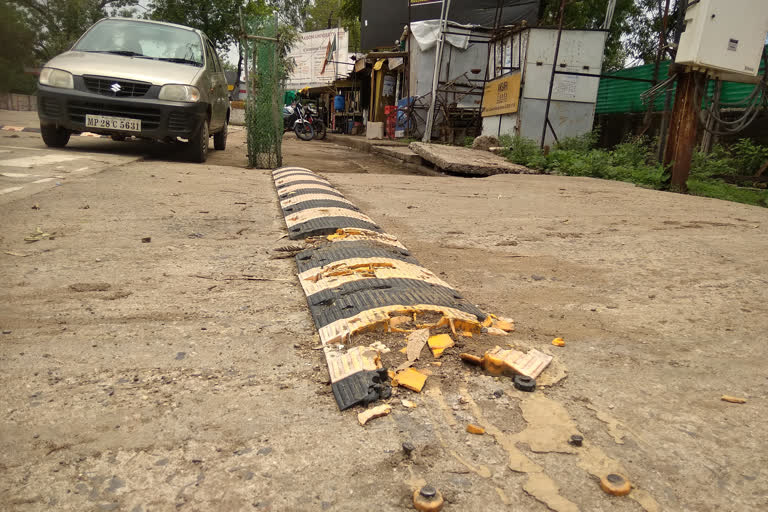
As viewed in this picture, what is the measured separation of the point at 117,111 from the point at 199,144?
3.11 ft

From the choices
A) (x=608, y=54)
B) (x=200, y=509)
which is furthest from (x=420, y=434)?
(x=608, y=54)

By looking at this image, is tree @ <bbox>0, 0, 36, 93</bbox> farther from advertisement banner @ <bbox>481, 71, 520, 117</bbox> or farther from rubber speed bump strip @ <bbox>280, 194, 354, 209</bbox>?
rubber speed bump strip @ <bbox>280, 194, 354, 209</bbox>

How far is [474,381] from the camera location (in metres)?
1.43

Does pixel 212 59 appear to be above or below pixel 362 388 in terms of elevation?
above

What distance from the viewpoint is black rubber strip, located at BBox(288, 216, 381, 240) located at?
Result: 9.65ft

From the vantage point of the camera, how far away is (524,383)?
4.58 feet

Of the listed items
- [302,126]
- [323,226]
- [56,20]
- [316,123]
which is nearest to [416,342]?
[323,226]

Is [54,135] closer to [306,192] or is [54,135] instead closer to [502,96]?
[306,192]

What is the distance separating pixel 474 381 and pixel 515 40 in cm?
1086

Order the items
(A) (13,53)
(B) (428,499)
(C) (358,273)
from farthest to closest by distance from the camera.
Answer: (A) (13,53) < (C) (358,273) < (B) (428,499)

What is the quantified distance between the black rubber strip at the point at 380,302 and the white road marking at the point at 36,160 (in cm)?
441

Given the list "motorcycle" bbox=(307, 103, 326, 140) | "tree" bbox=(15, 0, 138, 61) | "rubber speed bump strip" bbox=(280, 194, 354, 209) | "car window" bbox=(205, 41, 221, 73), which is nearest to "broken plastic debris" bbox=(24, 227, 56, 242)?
"rubber speed bump strip" bbox=(280, 194, 354, 209)

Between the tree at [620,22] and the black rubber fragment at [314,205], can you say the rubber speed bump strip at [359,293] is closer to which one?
the black rubber fragment at [314,205]

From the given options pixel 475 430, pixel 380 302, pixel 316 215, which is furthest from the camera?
pixel 316 215
